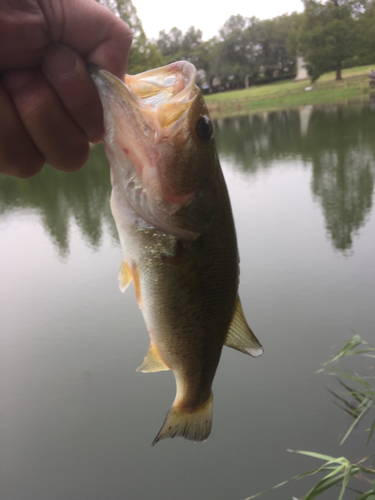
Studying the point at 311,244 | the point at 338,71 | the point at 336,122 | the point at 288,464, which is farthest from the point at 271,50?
the point at 288,464

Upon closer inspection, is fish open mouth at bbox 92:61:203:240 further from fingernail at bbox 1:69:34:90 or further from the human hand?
fingernail at bbox 1:69:34:90

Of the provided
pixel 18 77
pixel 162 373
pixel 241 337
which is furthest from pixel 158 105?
pixel 162 373

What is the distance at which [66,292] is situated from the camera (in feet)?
18.6

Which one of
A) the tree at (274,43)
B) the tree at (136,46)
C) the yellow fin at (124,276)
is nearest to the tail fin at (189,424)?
the yellow fin at (124,276)

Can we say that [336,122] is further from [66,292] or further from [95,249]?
[66,292]

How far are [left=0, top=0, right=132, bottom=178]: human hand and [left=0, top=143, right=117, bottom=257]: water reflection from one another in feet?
19.4

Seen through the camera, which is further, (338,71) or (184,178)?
(338,71)

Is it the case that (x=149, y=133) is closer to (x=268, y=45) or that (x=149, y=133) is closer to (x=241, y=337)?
(x=241, y=337)

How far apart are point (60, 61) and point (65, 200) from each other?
9.06m

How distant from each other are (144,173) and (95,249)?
5903 mm

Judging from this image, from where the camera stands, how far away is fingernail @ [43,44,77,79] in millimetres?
1000

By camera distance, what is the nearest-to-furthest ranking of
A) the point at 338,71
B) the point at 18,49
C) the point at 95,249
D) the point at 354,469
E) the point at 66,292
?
the point at 18,49 < the point at 354,469 < the point at 66,292 < the point at 95,249 < the point at 338,71

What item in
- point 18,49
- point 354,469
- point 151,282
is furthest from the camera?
point 354,469

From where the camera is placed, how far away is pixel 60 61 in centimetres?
100
